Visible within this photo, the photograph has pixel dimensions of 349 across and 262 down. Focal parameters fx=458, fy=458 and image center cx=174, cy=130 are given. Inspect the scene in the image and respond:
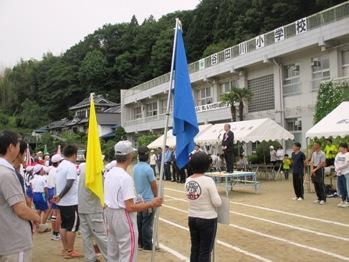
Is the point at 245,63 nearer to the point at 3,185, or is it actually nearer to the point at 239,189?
the point at 239,189

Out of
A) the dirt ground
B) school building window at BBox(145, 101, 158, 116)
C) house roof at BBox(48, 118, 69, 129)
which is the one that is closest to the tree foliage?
house roof at BBox(48, 118, 69, 129)

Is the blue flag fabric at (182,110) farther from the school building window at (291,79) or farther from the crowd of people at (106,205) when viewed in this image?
the school building window at (291,79)

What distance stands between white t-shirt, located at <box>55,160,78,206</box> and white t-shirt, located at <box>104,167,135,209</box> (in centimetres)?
232

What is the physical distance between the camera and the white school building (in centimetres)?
2464

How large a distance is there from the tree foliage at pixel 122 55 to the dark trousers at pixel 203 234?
39.6 meters

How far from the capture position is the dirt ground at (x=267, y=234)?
24.6ft

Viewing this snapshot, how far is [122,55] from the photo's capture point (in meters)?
71.9

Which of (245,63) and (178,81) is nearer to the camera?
(178,81)

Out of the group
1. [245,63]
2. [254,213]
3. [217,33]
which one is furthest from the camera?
[217,33]

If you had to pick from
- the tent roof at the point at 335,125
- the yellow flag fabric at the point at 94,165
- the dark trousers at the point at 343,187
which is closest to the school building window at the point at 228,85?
the tent roof at the point at 335,125

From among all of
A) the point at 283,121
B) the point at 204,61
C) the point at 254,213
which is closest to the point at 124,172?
the point at 254,213

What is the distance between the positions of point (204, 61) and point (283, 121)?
10.9 meters

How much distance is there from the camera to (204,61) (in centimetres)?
3744

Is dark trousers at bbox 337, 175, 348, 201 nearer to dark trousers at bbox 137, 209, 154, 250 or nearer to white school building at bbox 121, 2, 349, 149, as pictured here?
dark trousers at bbox 137, 209, 154, 250
